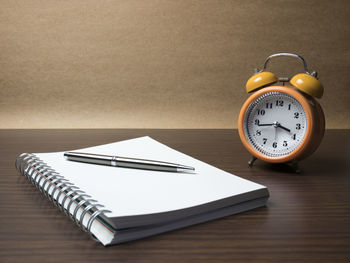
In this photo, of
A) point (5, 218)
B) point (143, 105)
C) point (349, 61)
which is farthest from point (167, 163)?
point (349, 61)

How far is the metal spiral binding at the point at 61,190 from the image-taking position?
696 mm

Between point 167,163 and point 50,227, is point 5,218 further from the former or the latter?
point 167,163

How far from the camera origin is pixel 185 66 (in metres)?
1.87

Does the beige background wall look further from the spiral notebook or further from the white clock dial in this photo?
the spiral notebook

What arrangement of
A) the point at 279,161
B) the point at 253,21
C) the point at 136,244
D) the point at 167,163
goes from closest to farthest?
the point at 136,244
the point at 167,163
the point at 279,161
the point at 253,21

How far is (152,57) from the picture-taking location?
188 centimetres

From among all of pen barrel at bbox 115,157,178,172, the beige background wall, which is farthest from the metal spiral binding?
the beige background wall

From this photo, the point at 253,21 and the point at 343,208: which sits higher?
the point at 253,21

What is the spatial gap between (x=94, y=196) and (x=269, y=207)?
0.35m

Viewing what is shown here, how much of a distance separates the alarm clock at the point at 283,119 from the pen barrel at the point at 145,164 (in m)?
0.27

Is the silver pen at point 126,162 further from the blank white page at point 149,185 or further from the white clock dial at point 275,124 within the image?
the white clock dial at point 275,124

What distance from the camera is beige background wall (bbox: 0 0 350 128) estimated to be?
1.83m

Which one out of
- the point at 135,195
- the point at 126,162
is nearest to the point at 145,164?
the point at 126,162

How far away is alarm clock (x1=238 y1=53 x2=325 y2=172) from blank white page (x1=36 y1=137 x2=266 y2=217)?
203 mm
